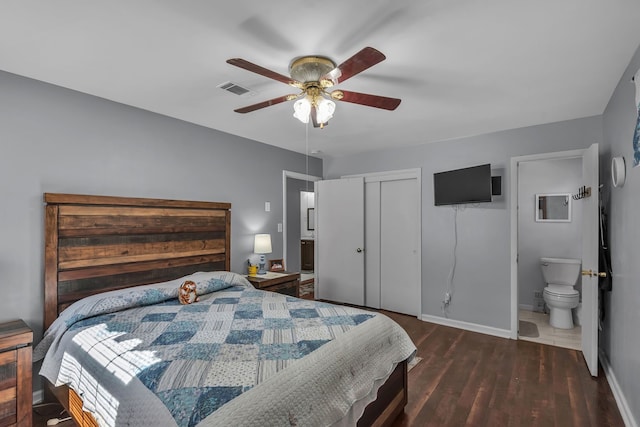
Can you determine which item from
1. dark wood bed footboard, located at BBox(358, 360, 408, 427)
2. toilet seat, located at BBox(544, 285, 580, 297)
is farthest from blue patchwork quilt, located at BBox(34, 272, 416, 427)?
toilet seat, located at BBox(544, 285, 580, 297)

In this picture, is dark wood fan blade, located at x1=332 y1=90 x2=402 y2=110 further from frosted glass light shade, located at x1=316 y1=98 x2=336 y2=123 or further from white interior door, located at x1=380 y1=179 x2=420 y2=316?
white interior door, located at x1=380 y1=179 x2=420 y2=316

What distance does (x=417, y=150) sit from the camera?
4.34 m

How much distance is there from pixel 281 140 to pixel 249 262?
159 cm

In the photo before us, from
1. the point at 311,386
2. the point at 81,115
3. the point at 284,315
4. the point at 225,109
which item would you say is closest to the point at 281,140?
the point at 225,109

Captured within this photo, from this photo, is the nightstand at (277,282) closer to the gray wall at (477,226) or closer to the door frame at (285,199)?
the door frame at (285,199)

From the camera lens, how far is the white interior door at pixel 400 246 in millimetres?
4383

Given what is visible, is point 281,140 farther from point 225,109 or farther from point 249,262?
point 249,262

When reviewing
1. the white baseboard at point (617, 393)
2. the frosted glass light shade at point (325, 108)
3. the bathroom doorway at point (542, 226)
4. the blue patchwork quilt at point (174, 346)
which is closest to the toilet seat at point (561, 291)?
the bathroom doorway at point (542, 226)

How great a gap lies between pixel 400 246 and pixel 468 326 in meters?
1.28

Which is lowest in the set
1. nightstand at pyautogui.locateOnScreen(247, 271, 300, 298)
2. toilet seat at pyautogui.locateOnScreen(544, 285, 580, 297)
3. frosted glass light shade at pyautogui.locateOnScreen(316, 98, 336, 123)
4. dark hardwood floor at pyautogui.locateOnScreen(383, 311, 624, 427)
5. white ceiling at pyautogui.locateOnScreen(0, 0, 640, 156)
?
dark hardwood floor at pyautogui.locateOnScreen(383, 311, 624, 427)

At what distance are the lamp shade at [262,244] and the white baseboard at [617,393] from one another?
3.24 meters

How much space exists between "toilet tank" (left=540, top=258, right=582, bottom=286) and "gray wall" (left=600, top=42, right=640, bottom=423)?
1.58 m

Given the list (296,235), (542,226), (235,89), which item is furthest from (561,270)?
(235,89)

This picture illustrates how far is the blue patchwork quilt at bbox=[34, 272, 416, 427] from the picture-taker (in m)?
1.36
